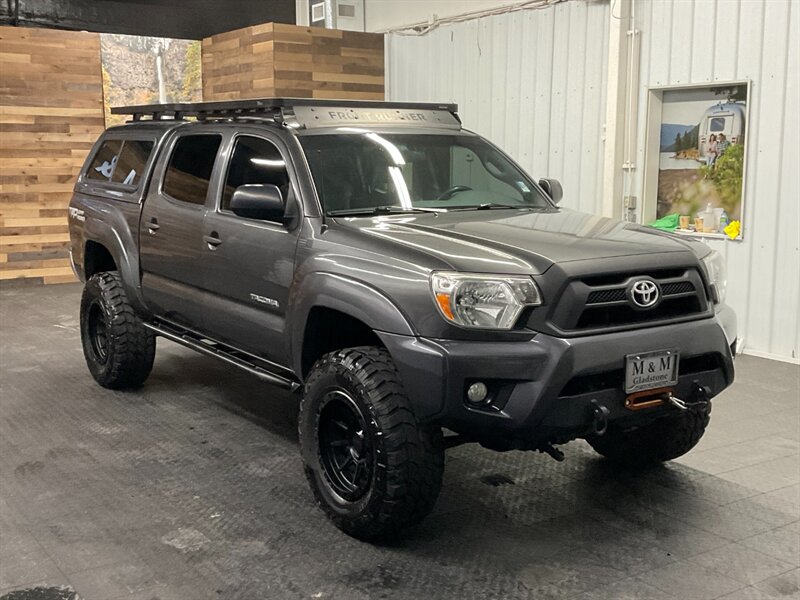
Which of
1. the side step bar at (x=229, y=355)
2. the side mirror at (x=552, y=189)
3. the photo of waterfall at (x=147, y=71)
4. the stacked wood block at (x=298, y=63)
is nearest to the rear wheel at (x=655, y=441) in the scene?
the side mirror at (x=552, y=189)

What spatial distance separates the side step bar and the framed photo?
4.31 metres

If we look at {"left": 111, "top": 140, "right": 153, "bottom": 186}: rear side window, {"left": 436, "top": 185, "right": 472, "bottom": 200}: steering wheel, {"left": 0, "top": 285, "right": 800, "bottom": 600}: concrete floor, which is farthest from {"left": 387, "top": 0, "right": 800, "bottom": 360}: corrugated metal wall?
{"left": 111, "top": 140, "right": 153, "bottom": 186}: rear side window

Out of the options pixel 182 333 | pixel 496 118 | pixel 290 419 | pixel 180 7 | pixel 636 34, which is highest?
pixel 180 7

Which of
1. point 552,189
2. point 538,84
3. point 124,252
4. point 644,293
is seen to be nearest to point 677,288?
point 644,293

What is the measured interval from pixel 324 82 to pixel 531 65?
2791mm

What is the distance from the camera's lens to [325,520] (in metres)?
3.83

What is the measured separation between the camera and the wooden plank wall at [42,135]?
10328 millimetres

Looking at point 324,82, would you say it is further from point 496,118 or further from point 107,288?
point 107,288

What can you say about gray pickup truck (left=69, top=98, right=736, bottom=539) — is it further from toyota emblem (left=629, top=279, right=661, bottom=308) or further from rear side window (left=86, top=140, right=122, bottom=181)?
rear side window (left=86, top=140, right=122, bottom=181)

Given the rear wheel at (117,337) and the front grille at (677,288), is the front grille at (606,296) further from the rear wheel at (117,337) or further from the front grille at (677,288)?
the rear wheel at (117,337)

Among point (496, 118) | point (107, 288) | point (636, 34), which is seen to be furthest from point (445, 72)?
point (107, 288)

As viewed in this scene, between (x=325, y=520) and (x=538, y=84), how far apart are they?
226 inches

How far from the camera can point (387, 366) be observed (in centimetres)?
347

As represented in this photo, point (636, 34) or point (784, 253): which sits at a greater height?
point (636, 34)
